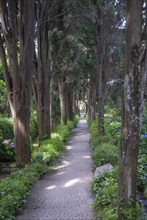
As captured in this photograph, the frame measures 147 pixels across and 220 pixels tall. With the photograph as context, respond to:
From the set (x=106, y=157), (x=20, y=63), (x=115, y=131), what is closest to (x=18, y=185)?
(x=106, y=157)

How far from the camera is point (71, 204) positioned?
22.8ft

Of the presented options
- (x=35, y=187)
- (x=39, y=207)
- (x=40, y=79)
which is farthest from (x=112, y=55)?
(x=39, y=207)

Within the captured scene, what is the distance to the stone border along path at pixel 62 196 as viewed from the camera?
6.28 meters

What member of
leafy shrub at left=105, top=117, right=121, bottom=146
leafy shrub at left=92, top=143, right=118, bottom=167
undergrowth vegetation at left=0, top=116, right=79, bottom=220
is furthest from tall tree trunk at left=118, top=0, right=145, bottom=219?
leafy shrub at left=105, top=117, right=121, bottom=146

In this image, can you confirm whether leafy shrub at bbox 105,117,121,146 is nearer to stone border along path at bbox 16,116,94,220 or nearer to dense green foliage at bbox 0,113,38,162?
stone border along path at bbox 16,116,94,220

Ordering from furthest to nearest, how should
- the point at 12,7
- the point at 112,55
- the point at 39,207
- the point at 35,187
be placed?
the point at 112,55 < the point at 12,7 < the point at 35,187 < the point at 39,207

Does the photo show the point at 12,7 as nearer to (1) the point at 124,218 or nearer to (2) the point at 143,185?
(2) the point at 143,185

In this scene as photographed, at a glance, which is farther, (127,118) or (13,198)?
(13,198)

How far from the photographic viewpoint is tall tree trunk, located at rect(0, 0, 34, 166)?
9.23 m

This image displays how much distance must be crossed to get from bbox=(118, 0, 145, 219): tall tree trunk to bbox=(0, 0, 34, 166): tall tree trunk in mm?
5295

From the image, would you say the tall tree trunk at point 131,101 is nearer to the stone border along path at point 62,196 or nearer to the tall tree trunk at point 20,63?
the stone border along path at point 62,196

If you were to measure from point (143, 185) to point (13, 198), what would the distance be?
3012 mm

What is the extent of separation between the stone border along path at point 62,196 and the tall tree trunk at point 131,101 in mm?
1779

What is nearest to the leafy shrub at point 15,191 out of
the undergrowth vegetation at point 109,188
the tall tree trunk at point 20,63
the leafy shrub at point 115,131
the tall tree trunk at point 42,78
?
the tall tree trunk at point 20,63
